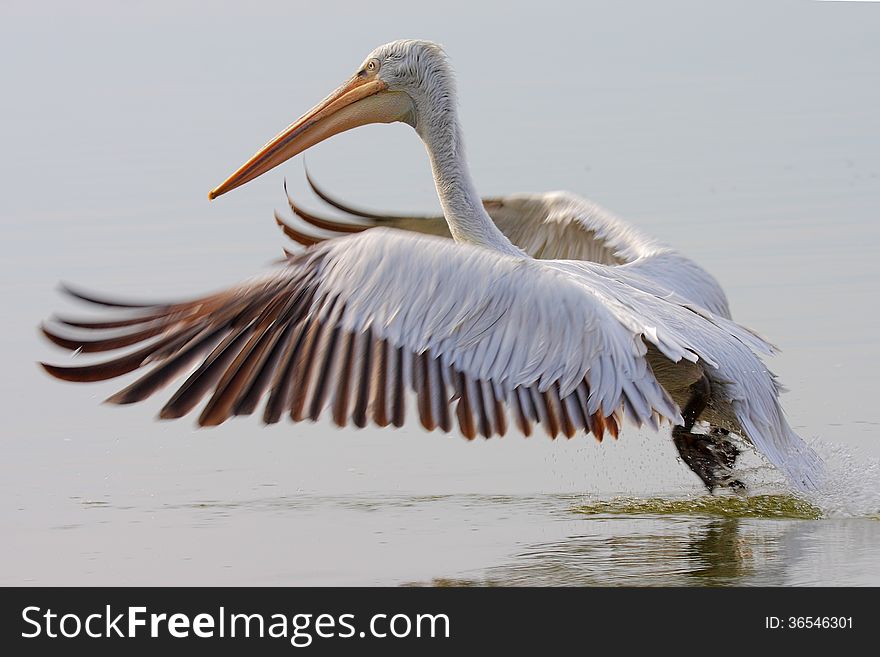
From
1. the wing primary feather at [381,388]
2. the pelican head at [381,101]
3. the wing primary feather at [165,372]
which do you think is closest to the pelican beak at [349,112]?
the pelican head at [381,101]

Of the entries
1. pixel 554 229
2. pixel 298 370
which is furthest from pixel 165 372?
pixel 554 229

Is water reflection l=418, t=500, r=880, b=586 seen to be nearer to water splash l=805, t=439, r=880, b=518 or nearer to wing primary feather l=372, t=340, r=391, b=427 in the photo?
water splash l=805, t=439, r=880, b=518

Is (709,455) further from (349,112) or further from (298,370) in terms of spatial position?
(349,112)

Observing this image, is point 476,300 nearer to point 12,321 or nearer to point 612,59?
point 12,321

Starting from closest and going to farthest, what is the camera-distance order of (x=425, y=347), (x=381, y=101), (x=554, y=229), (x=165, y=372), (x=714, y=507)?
(x=165, y=372), (x=425, y=347), (x=714, y=507), (x=381, y=101), (x=554, y=229)

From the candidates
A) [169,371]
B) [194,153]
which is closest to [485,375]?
[169,371]

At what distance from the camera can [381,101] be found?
7301 millimetres

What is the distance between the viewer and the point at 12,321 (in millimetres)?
9727

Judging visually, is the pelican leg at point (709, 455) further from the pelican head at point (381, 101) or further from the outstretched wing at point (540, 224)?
the pelican head at point (381, 101)

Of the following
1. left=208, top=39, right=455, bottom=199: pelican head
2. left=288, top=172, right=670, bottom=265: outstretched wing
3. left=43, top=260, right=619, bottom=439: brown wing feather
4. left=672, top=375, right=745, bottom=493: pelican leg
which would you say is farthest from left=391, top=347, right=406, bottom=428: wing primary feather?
left=288, top=172, right=670, bottom=265: outstretched wing

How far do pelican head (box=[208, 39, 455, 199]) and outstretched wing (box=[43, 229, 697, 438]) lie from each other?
1434mm

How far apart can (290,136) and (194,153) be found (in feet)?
26.4

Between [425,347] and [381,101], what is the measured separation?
186 centimetres

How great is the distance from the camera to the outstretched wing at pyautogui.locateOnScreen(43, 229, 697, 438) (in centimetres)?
574
